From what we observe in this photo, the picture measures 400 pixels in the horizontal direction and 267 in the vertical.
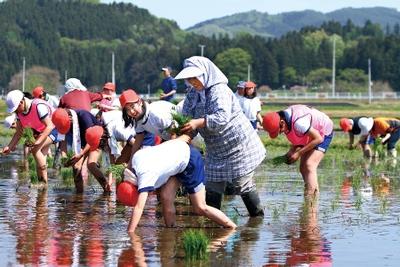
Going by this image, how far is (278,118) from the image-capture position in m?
Result: 13.5

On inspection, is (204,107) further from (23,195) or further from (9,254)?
(23,195)

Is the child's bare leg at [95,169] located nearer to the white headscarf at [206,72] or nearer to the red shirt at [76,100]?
the red shirt at [76,100]

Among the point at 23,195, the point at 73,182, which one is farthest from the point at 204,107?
the point at 73,182

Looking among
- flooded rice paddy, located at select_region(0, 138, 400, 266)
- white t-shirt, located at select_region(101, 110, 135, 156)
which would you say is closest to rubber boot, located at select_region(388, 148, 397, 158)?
flooded rice paddy, located at select_region(0, 138, 400, 266)

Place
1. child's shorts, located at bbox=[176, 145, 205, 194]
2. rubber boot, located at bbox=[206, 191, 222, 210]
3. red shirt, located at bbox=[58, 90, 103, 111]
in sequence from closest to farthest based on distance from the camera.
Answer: child's shorts, located at bbox=[176, 145, 205, 194] < rubber boot, located at bbox=[206, 191, 222, 210] < red shirt, located at bbox=[58, 90, 103, 111]

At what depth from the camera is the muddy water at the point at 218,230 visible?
972 cm

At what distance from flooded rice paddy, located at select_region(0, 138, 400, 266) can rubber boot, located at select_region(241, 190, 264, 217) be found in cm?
12

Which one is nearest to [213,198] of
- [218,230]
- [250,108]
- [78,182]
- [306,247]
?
[218,230]

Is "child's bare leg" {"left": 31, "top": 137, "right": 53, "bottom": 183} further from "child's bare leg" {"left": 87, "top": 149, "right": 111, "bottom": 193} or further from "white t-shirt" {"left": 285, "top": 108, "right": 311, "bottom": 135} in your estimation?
"white t-shirt" {"left": 285, "top": 108, "right": 311, "bottom": 135}

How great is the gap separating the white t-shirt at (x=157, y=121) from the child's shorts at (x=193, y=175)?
64 cm

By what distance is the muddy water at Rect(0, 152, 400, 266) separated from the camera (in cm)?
972

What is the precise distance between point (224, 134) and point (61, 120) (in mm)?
3370

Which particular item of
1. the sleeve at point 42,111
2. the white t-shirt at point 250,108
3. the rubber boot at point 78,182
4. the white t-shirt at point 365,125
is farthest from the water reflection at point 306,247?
the white t-shirt at point 365,125

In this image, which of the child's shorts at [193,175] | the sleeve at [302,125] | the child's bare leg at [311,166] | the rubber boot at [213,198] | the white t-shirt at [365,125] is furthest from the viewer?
the white t-shirt at [365,125]
